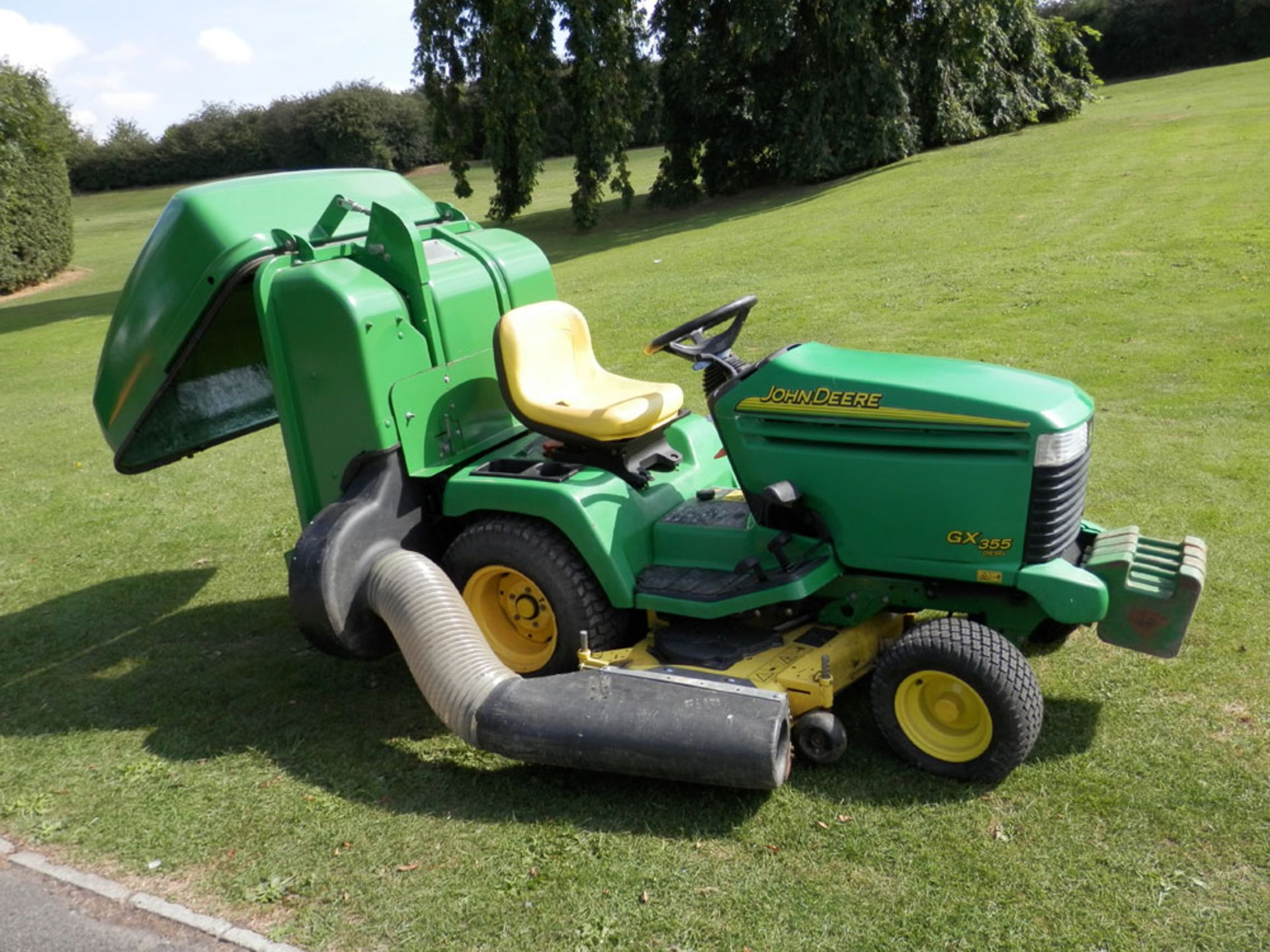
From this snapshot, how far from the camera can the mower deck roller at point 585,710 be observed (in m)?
3.81

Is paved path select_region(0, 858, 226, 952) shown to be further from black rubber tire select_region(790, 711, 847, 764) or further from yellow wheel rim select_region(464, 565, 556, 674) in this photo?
black rubber tire select_region(790, 711, 847, 764)

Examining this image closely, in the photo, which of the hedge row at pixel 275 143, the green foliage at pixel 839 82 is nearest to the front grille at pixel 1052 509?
the green foliage at pixel 839 82

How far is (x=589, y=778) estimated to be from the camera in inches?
166

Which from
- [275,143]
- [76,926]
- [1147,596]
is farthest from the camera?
[275,143]

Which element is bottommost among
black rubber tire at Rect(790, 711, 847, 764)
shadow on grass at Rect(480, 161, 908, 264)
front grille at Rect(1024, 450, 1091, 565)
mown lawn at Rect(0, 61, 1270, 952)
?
shadow on grass at Rect(480, 161, 908, 264)

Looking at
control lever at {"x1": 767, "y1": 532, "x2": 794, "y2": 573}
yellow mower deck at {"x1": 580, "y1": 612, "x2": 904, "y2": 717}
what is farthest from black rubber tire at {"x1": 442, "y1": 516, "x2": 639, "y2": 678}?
control lever at {"x1": 767, "y1": 532, "x2": 794, "y2": 573}

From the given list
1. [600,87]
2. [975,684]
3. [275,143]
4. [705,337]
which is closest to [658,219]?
[600,87]

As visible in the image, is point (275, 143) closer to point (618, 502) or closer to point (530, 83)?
point (530, 83)

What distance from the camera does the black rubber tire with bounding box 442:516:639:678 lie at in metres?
4.64

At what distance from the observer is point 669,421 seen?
16.3ft

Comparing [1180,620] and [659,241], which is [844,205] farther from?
[1180,620]

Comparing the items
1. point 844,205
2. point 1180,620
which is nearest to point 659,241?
point 844,205

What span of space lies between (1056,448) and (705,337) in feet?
4.83

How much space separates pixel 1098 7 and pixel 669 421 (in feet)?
149
